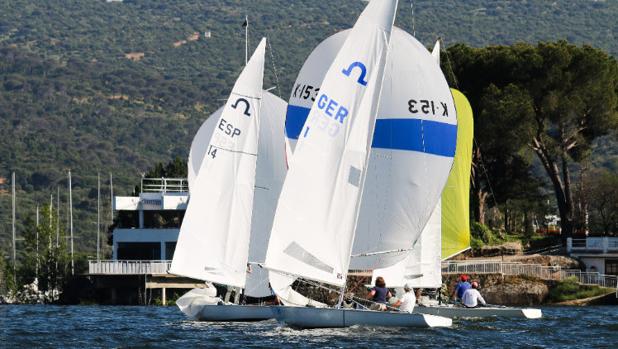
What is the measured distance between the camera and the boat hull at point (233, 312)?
138 feet

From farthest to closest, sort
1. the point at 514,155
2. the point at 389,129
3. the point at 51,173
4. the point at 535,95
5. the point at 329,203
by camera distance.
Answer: the point at 51,173
the point at 514,155
the point at 535,95
the point at 389,129
the point at 329,203

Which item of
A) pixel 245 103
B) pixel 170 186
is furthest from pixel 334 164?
pixel 170 186

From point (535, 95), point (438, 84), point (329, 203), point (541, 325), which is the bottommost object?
point (541, 325)

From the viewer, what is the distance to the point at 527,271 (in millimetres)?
67688

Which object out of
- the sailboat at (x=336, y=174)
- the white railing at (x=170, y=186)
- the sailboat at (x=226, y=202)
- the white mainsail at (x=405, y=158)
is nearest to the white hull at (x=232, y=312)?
the sailboat at (x=226, y=202)

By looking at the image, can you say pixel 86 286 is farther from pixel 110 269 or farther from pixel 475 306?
pixel 475 306

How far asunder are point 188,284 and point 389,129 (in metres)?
33.6

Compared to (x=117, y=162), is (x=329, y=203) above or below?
below

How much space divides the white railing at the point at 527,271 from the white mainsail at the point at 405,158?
25.2 meters

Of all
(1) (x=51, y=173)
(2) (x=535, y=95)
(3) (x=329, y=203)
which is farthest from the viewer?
(1) (x=51, y=173)

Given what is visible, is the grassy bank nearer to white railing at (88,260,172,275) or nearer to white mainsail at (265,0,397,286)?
white railing at (88,260,172,275)

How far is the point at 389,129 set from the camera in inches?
1618

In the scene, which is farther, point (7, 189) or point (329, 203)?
point (7, 189)

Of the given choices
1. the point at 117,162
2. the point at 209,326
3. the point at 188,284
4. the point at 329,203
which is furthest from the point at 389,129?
the point at 117,162
